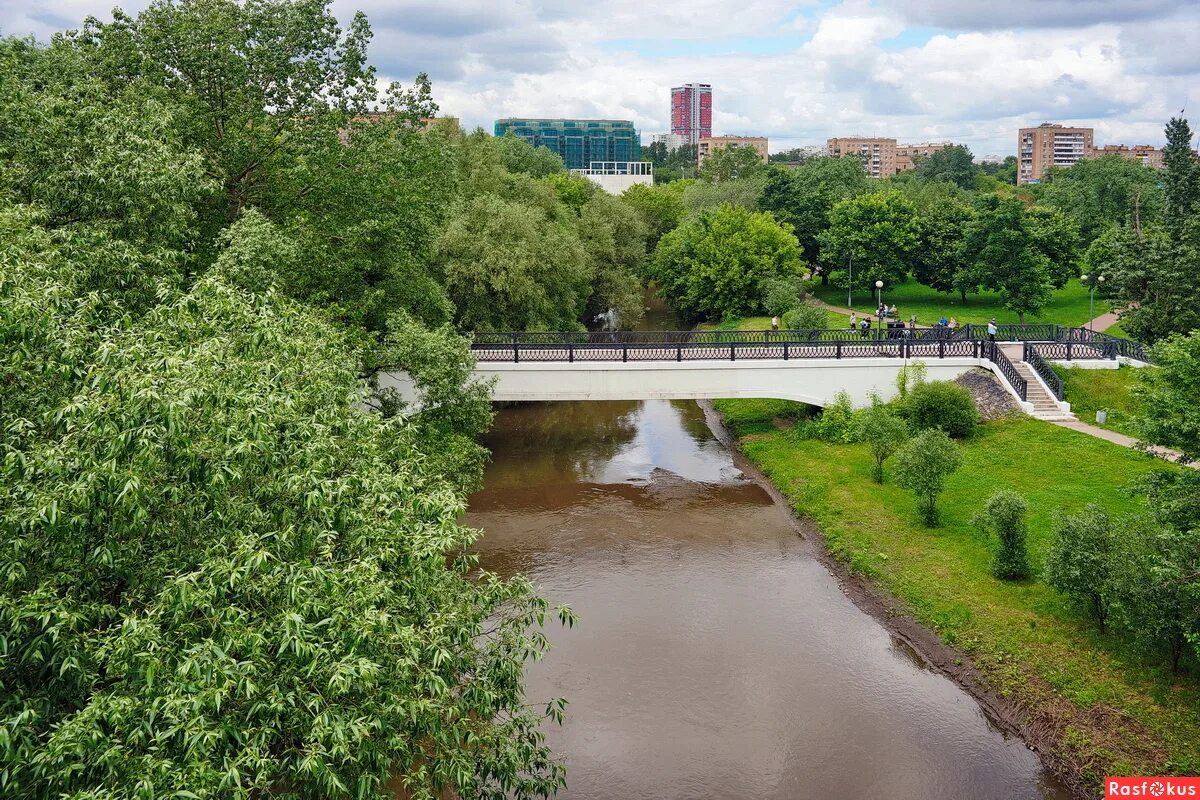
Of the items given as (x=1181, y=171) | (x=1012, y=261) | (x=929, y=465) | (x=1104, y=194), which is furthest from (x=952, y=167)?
(x=929, y=465)

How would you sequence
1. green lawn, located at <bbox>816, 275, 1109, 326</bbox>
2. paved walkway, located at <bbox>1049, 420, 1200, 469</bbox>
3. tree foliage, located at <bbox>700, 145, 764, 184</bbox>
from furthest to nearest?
tree foliage, located at <bbox>700, 145, 764, 184</bbox> → green lawn, located at <bbox>816, 275, 1109, 326</bbox> → paved walkway, located at <bbox>1049, 420, 1200, 469</bbox>

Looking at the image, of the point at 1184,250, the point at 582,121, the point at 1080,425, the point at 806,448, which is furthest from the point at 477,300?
the point at 582,121

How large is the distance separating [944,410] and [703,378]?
7.58 m

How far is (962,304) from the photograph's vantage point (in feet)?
168

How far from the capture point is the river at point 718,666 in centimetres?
1388

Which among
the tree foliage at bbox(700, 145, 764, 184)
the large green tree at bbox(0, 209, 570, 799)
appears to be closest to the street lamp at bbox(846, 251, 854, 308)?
the tree foliage at bbox(700, 145, 764, 184)

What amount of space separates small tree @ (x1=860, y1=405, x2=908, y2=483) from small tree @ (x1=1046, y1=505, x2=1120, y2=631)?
8344 millimetres

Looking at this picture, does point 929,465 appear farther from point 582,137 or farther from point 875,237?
point 582,137

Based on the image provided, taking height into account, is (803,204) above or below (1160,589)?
above

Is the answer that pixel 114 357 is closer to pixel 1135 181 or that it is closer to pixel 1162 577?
pixel 1162 577

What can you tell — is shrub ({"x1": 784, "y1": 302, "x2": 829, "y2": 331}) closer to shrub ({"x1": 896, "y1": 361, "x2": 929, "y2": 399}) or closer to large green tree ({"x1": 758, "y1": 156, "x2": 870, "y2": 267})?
shrub ({"x1": 896, "y1": 361, "x2": 929, "y2": 399})

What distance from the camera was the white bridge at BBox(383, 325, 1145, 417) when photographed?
94.1 feet

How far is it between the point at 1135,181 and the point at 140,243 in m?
79.8

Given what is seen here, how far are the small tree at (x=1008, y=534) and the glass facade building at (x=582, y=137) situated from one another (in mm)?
178460
